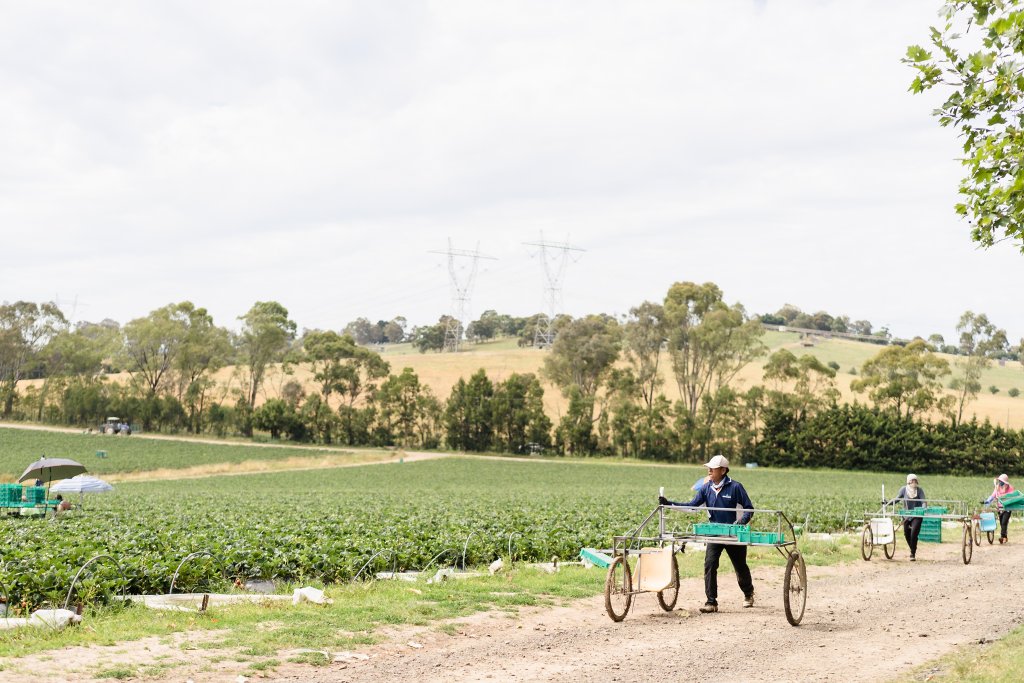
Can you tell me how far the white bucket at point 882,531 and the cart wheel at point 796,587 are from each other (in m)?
8.29

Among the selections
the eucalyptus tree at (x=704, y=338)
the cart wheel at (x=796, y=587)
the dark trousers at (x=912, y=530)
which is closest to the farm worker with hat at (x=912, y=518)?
the dark trousers at (x=912, y=530)

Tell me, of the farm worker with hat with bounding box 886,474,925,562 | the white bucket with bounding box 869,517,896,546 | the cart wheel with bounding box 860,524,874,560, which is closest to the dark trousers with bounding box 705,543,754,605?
the cart wheel with bounding box 860,524,874,560

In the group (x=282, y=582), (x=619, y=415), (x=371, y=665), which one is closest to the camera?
(x=371, y=665)

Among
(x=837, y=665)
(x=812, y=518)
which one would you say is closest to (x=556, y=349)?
(x=812, y=518)

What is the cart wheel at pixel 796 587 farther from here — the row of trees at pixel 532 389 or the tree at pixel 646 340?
the tree at pixel 646 340

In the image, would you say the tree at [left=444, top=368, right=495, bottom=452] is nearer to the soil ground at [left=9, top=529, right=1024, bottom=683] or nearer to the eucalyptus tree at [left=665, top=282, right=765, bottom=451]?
the eucalyptus tree at [left=665, top=282, right=765, bottom=451]

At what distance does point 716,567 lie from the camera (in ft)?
40.6

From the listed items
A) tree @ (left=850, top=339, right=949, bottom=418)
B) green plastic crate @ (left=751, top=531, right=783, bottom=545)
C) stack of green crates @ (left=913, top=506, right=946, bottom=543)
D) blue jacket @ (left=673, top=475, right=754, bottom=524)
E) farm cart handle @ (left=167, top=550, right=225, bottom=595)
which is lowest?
farm cart handle @ (left=167, top=550, right=225, bottom=595)

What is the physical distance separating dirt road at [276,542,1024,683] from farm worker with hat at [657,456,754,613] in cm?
44

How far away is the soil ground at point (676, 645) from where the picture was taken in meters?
8.84

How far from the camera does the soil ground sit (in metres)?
8.84

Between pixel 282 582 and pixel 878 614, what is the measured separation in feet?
29.0

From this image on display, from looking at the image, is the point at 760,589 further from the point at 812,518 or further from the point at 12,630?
the point at 812,518

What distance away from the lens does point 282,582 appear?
1420 cm
